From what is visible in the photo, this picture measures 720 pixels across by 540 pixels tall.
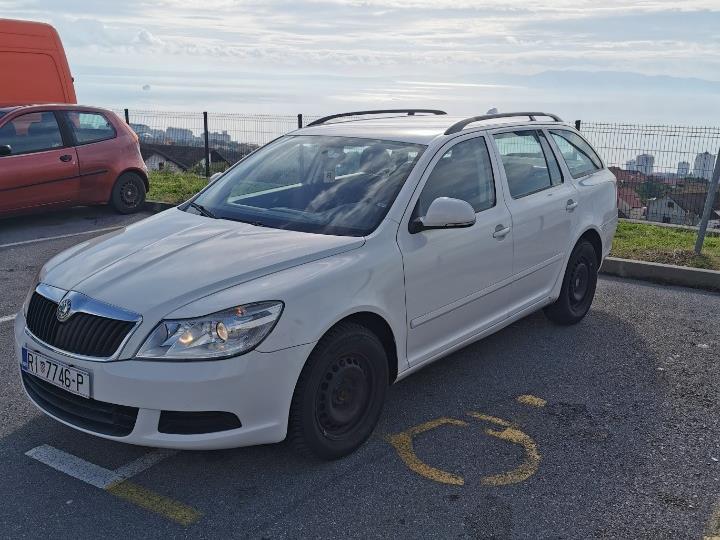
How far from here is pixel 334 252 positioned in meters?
3.78

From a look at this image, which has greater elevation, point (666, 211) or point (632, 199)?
point (632, 199)

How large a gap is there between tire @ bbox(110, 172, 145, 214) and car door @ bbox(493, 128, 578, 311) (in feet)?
22.8

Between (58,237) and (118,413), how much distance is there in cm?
644

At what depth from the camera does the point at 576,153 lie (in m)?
6.02

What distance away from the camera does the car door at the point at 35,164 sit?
9172 mm

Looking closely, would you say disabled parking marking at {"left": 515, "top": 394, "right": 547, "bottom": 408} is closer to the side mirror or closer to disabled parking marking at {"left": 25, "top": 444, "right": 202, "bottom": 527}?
the side mirror

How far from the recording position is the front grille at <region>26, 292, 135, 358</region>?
131 inches

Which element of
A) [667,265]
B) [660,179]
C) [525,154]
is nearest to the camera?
[525,154]

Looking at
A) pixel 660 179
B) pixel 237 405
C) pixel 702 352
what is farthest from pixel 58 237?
pixel 660 179

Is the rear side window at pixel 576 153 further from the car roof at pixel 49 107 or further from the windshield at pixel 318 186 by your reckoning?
the car roof at pixel 49 107

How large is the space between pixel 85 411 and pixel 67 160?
708 centimetres

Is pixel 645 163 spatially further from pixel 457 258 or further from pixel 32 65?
pixel 32 65

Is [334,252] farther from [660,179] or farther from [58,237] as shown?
[660,179]

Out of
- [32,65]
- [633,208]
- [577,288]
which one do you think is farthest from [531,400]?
[32,65]
